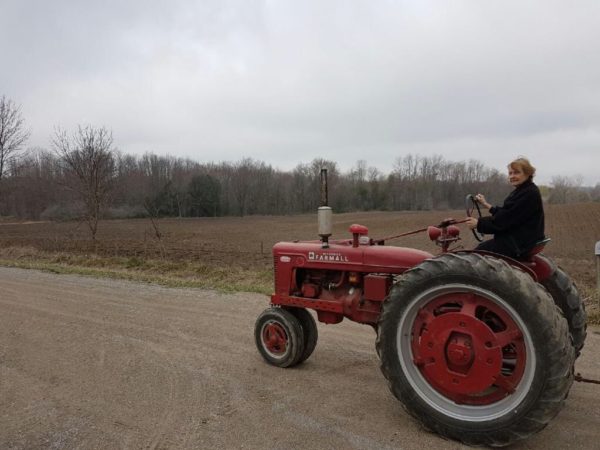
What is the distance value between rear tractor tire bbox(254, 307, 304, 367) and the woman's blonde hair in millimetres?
2354

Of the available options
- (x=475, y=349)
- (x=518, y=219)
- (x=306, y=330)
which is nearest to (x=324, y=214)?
(x=306, y=330)

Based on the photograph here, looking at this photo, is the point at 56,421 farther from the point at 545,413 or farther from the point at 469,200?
the point at 469,200

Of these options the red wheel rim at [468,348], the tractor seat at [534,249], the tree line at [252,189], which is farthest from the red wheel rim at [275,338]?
the tree line at [252,189]

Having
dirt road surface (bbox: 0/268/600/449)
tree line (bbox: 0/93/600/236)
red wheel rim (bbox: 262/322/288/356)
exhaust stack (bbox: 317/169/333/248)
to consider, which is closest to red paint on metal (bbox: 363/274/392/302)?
exhaust stack (bbox: 317/169/333/248)

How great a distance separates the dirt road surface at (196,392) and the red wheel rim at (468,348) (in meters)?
0.36

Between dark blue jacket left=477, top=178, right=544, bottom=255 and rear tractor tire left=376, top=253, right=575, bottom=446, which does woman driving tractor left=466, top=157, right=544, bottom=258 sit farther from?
rear tractor tire left=376, top=253, right=575, bottom=446

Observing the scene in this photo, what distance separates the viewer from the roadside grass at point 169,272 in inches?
→ 348

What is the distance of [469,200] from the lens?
3629mm

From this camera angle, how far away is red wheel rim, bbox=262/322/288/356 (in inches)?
170

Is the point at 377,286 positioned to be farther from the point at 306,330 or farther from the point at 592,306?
the point at 592,306

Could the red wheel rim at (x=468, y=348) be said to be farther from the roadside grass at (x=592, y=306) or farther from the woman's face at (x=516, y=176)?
the roadside grass at (x=592, y=306)

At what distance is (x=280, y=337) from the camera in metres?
4.34

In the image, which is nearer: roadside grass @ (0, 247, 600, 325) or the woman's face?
the woman's face

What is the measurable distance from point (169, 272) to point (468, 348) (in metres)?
9.25
